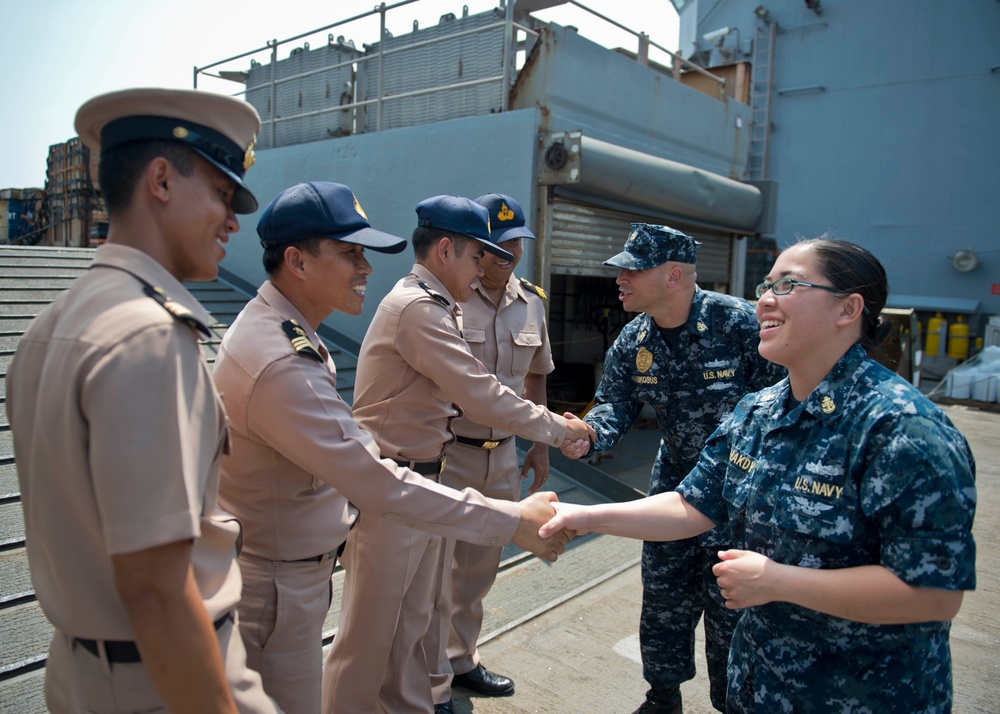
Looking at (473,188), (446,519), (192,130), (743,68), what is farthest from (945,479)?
(743,68)

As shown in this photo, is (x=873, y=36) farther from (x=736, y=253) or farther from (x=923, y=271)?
(x=736, y=253)

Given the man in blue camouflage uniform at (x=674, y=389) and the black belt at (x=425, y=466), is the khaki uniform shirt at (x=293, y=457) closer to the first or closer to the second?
the black belt at (x=425, y=466)

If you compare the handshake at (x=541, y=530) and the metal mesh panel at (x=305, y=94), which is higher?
the metal mesh panel at (x=305, y=94)

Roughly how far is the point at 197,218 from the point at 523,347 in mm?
2316

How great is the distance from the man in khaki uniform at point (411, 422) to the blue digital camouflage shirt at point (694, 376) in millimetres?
509

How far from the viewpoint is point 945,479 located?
1.33 metres

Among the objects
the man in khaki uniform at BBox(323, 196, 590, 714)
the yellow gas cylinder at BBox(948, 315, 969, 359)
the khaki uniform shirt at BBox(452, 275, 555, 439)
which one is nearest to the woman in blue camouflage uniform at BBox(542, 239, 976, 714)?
the man in khaki uniform at BBox(323, 196, 590, 714)

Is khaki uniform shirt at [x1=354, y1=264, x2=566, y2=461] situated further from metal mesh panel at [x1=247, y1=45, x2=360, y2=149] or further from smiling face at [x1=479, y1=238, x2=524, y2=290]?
metal mesh panel at [x1=247, y1=45, x2=360, y2=149]

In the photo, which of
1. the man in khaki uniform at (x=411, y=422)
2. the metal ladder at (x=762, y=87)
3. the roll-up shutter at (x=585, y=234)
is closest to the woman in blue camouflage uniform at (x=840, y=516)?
the man in khaki uniform at (x=411, y=422)

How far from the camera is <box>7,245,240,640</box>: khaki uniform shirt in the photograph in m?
1.04

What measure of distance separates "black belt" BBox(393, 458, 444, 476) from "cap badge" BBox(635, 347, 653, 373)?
974 mm

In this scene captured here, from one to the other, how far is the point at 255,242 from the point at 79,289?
680cm

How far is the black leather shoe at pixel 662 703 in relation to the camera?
2723 mm

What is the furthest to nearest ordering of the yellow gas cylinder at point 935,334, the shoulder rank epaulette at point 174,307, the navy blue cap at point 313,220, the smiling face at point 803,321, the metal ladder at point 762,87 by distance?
the metal ladder at point 762,87 < the yellow gas cylinder at point 935,334 < the navy blue cap at point 313,220 < the smiling face at point 803,321 < the shoulder rank epaulette at point 174,307
